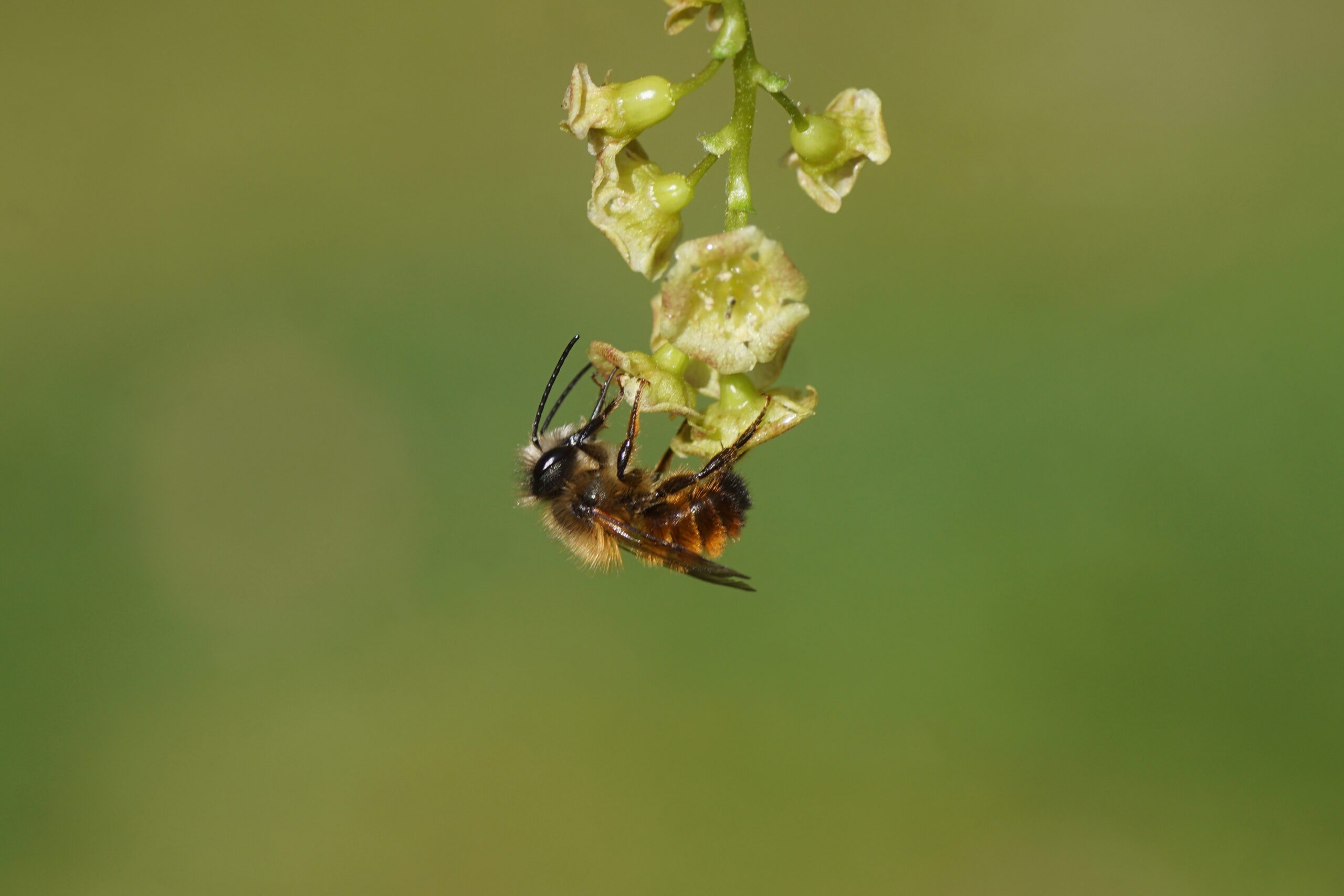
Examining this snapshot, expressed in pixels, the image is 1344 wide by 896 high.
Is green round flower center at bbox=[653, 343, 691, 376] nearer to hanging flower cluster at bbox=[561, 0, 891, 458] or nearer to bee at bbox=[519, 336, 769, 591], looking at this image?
hanging flower cluster at bbox=[561, 0, 891, 458]

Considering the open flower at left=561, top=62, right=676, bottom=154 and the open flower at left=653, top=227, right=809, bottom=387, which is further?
the open flower at left=561, top=62, right=676, bottom=154

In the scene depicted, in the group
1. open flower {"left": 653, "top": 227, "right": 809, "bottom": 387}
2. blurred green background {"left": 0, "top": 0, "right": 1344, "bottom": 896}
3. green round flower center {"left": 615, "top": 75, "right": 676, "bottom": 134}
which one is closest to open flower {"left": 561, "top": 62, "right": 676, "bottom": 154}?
green round flower center {"left": 615, "top": 75, "right": 676, "bottom": 134}

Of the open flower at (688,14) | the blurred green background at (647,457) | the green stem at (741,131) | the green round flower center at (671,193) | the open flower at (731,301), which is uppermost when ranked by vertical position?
the blurred green background at (647,457)

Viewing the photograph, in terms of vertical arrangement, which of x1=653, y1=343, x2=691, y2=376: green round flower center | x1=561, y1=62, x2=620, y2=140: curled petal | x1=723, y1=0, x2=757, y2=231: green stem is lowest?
x1=653, y1=343, x2=691, y2=376: green round flower center

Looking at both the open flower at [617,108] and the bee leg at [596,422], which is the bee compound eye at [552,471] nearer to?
the bee leg at [596,422]

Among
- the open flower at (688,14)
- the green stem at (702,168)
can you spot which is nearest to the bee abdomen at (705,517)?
the green stem at (702,168)

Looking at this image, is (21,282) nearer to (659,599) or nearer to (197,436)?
(197,436)
